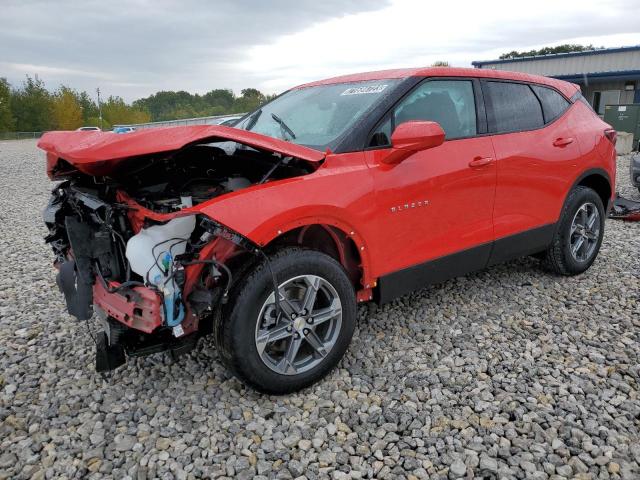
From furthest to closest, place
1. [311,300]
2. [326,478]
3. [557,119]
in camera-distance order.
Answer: [557,119] < [311,300] < [326,478]

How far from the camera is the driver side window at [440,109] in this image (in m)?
3.04

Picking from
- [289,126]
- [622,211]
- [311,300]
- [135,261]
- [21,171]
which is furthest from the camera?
[21,171]

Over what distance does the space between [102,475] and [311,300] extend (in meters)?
1.32

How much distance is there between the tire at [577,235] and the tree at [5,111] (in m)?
66.4

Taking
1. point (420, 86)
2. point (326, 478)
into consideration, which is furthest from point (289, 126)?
point (326, 478)

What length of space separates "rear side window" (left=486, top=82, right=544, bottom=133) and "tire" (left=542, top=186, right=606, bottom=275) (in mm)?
822

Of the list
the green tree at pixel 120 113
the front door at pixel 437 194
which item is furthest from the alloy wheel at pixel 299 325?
the green tree at pixel 120 113

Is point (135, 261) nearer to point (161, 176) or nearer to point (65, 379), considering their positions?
point (161, 176)

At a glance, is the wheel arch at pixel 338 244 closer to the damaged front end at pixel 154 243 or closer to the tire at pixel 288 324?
the tire at pixel 288 324

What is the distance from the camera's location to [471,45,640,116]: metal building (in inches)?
926

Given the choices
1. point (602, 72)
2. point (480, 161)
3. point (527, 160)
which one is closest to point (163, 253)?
point (480, 161)

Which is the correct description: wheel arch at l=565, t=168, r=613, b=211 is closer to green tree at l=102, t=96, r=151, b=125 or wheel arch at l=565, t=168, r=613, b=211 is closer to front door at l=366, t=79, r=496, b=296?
front door at l=366, t=79, r=496, b=296

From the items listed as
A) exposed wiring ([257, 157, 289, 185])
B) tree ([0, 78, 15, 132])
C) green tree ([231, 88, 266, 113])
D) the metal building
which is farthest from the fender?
tree ([0, 78, 15, 132])

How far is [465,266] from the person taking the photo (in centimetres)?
352
